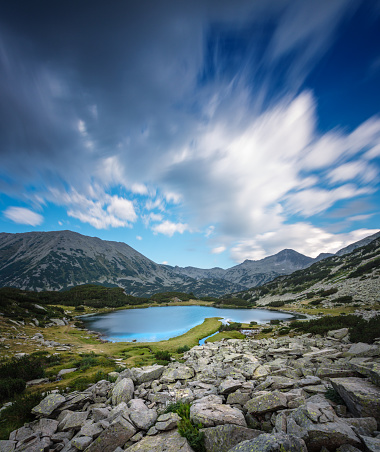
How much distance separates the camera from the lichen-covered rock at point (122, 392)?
388 inches

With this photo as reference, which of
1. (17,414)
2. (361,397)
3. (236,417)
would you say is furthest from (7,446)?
(361,397)

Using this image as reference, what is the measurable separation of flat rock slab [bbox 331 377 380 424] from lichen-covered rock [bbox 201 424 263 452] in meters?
3.24

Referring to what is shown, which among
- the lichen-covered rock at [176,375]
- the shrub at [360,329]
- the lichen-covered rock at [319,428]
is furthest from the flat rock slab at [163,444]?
the shrub at [360,329]

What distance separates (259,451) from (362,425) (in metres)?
3.28

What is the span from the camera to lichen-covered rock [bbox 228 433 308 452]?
4.46 m

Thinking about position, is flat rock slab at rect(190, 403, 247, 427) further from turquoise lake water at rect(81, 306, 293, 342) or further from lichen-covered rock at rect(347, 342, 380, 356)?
turquoise lake water at rect(81, 306, 293, 342)

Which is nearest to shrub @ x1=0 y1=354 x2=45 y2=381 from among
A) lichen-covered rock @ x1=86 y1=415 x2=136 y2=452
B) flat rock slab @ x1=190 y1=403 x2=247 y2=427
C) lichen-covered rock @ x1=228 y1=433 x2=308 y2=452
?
lichen-covered rock @ x1=86 y1=415 x2=136 y2=452

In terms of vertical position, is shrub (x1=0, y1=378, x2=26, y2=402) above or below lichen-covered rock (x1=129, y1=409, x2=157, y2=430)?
below

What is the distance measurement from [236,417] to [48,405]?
9325mm

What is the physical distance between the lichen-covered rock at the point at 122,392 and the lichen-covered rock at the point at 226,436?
6.03 metres

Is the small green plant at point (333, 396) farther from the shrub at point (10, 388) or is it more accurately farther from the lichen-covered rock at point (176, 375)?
the shrub at point (10, 388)

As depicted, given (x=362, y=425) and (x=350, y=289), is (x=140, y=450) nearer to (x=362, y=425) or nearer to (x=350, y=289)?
(x=362, y=425)

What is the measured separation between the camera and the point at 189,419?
7.18m

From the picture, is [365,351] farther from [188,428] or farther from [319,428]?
[188,428]
